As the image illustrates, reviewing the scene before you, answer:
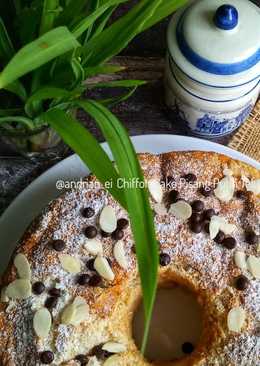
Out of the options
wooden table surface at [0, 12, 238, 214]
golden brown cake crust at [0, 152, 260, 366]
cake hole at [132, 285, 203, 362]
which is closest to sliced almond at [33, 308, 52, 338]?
golden brown cake crust at [0, 152, 260, 366]

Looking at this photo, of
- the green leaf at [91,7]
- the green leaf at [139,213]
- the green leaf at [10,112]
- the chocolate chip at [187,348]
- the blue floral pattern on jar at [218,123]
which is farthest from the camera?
the blue floral pattern on jar at [218,123]

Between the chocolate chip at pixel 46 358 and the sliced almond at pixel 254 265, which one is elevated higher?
the sliced almond at pixel 254 265

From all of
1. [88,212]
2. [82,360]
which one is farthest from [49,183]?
[82,360]

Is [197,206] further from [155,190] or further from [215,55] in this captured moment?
[215,55]

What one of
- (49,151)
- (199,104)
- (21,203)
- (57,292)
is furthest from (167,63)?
(57,292)

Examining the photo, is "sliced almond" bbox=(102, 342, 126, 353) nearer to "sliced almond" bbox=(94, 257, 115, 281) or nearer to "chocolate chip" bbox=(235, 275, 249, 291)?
"sliced almond" bbox=(94, 257, 115, 281)

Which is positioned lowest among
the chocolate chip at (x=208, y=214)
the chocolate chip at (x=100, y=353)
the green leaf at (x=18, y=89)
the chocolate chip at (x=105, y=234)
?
the chocolate chip at (x=100, y=353)

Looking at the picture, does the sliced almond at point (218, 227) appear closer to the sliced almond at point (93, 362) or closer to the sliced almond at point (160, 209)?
the sliced almond at point (160, 209)

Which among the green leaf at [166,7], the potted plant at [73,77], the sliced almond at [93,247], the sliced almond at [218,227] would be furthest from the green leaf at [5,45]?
the sliced almond at [218,227]
